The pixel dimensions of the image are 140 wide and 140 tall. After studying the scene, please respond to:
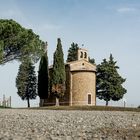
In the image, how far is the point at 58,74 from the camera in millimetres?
63844

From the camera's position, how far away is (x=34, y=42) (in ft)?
182

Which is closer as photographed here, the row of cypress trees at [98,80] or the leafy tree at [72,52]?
the row of cypress trees at [98,80]

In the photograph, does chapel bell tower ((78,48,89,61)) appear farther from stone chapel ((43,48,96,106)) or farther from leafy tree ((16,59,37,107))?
leafy tree ((16,59,37,107))

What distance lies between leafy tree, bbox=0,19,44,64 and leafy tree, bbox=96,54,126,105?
22782 mm

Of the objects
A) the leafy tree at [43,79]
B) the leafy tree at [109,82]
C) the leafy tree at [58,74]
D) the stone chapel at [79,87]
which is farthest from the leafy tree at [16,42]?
the leafy tree at [109,82]

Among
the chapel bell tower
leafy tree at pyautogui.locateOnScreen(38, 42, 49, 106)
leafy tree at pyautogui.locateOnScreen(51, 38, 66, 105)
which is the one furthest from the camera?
the chapel bell tower

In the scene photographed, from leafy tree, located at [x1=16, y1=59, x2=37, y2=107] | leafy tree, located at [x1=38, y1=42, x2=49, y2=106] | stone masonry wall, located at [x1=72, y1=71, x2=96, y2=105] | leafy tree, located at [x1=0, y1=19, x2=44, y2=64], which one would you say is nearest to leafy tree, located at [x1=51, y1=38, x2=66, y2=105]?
leafy tree, located at [x1=38, y1=42, x2=49, y2=106]

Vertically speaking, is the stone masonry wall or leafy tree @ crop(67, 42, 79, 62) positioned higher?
leafy tree @ crop(67, 42, 79, 62)

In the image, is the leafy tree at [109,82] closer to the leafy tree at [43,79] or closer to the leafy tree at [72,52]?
the leafy tree at [72,52]

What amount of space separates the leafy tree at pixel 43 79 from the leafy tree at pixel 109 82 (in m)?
13.2

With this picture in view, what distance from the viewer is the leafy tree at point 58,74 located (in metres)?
63.7

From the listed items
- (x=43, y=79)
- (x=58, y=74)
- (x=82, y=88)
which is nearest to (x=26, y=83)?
(x=43, y=79)

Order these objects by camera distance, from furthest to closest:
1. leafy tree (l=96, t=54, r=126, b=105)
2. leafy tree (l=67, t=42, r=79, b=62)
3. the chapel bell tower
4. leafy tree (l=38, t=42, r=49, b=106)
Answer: leafy tree (l=67, t=42, r=79, b=62), leafy tree (l=96, t=54, r=126, b=105), the chapel bell tower, leafy tree (l=38, t=42, r=49, b=106)

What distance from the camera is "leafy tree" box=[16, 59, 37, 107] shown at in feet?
253
